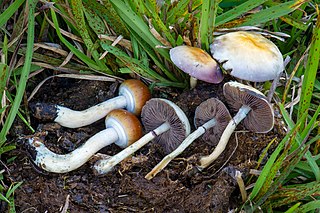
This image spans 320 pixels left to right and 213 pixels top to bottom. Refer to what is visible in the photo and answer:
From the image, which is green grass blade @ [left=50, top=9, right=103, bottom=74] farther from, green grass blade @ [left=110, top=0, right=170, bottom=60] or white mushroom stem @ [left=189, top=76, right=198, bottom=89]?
white mushroom stem @ [left=189, top=76, right=198, bottom=89]

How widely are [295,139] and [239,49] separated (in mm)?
517

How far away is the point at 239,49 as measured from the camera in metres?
2.36

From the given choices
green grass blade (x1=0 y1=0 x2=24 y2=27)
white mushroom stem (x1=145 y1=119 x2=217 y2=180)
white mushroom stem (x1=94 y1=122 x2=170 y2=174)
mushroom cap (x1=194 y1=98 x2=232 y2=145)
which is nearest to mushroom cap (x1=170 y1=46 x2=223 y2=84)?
mushroom cap (x1=194 y1=98 x2=232 y2=145)

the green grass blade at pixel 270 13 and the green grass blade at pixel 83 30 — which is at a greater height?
the green grass blade at pixel 83 30

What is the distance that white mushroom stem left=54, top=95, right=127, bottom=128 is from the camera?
2.49m

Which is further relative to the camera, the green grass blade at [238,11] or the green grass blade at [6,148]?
the green grass blade at [238,11]

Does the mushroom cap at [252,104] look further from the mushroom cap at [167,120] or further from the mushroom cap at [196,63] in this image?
the mushroom cap at [167,120]

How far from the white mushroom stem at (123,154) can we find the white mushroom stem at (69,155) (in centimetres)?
8

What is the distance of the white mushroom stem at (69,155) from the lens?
7.61 ft

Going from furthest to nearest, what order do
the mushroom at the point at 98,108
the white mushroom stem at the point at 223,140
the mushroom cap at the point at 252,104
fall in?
the mushroom at the point at 98,108
the white mushroom stem at the point at 223,140
the mushroom cap at the point at 252,104

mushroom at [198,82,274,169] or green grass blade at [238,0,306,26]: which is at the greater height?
green grass blade at [238,0,306,26]

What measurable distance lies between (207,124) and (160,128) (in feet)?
0.80

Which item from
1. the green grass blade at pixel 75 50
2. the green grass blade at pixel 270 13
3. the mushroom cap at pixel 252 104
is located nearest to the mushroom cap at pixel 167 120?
the mushroom cap at pixel 252 104

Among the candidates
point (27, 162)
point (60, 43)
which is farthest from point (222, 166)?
point (60, 43)
